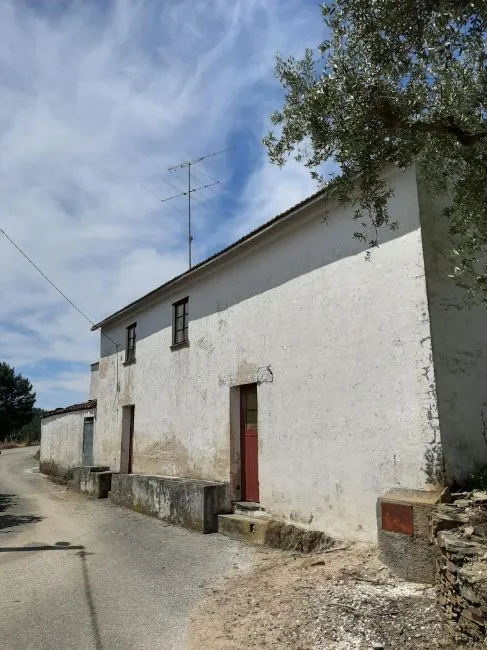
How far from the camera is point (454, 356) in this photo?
21.5 ft

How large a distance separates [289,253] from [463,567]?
579 cm

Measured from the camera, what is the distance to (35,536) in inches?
364

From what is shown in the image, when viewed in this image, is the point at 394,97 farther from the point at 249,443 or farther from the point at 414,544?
the point at 249,443

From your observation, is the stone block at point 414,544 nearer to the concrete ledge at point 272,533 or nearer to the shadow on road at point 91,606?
the concrete ledge at point 272,533

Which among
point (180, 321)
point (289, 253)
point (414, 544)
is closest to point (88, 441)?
point (180, 321)

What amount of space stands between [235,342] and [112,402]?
22.7ft

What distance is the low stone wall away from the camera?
4.00 meters

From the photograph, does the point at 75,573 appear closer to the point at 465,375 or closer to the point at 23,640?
the point at 23,640

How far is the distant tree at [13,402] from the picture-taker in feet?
172

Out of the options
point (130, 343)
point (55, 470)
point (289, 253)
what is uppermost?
point (289, 253)

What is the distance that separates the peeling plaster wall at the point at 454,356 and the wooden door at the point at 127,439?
33.7 feet

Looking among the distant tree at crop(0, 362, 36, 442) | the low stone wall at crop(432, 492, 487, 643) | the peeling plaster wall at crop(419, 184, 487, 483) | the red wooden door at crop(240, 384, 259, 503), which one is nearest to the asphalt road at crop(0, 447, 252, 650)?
the red wooden door at crop(240, 384, 259, 503)

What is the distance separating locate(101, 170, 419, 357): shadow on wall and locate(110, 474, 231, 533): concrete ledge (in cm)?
361

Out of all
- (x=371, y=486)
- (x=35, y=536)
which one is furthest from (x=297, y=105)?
(x=35, y=536)
